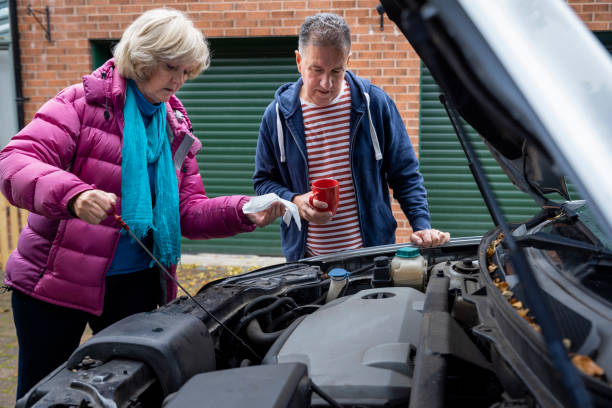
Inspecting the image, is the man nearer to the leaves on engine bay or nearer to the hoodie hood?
the hoodie hood

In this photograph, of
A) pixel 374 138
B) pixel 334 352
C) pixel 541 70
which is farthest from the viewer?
pixel 374 138

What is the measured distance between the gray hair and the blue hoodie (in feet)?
1.31

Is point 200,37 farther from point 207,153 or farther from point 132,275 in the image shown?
point 207,153

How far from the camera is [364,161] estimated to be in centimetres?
288

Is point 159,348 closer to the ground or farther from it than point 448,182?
farther from it

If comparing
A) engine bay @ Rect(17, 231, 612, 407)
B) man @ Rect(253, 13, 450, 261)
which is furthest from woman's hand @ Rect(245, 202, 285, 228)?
man @ Rect(253, 13, 450, 261)

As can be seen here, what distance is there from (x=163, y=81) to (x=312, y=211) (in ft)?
2.77

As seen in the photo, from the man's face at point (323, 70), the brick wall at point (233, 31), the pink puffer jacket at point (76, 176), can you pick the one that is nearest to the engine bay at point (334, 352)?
the pink puffer jacket at point (76, 176)

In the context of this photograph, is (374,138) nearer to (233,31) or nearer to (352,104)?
(352,104)

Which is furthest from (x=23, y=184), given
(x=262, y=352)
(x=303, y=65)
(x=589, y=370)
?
(x=589, y=370)

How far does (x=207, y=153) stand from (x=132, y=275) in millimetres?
4919

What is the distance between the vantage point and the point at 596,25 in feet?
19.2

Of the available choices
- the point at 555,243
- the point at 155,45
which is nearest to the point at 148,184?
the point at 155,45

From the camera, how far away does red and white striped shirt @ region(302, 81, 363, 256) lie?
2.89 meters
